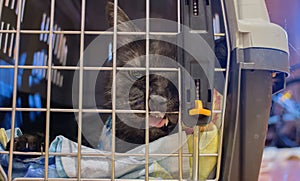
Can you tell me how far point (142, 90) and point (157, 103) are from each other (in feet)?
0.37

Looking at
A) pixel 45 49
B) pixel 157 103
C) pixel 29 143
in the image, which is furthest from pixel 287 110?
pixel 45 49

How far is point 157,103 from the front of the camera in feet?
2.26

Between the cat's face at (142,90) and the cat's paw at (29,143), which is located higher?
the cat's face at (142,90)

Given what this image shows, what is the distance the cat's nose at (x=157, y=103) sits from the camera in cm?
69

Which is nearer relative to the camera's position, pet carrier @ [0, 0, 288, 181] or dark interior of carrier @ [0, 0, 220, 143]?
pet carrier @ [0, 0, 288, 181]

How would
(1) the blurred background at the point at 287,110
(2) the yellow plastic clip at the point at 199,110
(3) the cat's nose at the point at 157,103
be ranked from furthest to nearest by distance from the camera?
1. (1) the blurred background at the point at 287,110
2. (3) the cat's nose at the point at 157,103
3. (2) the yellow plastic clip at the point at 199,110

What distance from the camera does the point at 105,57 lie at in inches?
36.6

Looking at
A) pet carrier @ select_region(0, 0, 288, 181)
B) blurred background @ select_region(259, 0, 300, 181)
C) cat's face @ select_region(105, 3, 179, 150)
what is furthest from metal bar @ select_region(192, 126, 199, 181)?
blurred background @ select_region(259, 0, 300, 181)

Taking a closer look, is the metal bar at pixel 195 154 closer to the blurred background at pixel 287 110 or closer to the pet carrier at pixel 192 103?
the pet carrier at pixel 192 103

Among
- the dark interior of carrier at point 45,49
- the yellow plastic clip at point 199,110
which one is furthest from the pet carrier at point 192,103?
the dark interior of carrier at point 45,49

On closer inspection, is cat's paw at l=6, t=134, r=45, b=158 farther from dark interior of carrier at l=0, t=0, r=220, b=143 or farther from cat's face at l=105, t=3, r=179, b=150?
cat's face at l=105, t=3, r=179, b=150

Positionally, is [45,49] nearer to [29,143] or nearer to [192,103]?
[29,143]

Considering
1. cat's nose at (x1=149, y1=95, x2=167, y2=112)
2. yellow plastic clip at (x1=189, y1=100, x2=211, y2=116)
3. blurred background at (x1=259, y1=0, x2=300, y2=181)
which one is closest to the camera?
yellow plastic clip at (x1=189, y1=100, x2=211, y2=116)

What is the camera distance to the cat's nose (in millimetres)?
687
